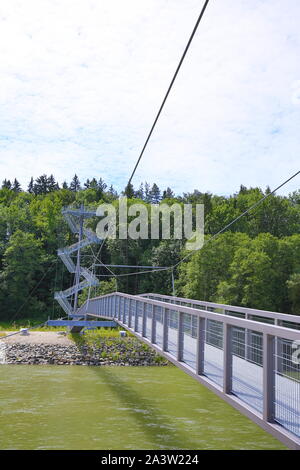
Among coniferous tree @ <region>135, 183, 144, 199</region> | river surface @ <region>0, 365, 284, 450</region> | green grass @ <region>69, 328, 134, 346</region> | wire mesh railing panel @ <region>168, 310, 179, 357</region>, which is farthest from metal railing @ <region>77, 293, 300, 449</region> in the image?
coniferous tree @ <region>135, 183, 144, 199</region>

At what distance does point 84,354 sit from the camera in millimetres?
21625

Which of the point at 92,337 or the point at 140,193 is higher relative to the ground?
the point at 140,193

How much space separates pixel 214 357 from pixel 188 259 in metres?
33.4

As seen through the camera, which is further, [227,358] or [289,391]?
[227,358]

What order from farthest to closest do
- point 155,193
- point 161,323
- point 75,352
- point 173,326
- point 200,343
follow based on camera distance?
point 155,193 → point 75,352 → point 161,323 → point 173,326 → point 200,343

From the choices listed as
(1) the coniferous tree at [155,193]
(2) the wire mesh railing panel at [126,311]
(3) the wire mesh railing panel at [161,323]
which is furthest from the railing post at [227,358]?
(1) the coniferous tree at [155,193]

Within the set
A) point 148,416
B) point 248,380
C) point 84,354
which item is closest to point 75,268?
point 84,354

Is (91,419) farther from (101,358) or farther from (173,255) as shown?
(173,255)

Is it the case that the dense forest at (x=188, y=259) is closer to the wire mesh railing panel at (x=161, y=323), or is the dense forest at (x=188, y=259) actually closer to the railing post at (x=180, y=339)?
the wire mesh railing panel at (x=161, y=323)

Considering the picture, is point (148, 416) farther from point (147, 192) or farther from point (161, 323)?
point (147, 192)

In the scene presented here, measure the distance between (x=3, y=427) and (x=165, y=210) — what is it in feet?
126

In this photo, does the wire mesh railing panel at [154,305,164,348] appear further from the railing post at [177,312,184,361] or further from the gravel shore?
the gravel shore

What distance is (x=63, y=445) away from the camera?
9.23m
